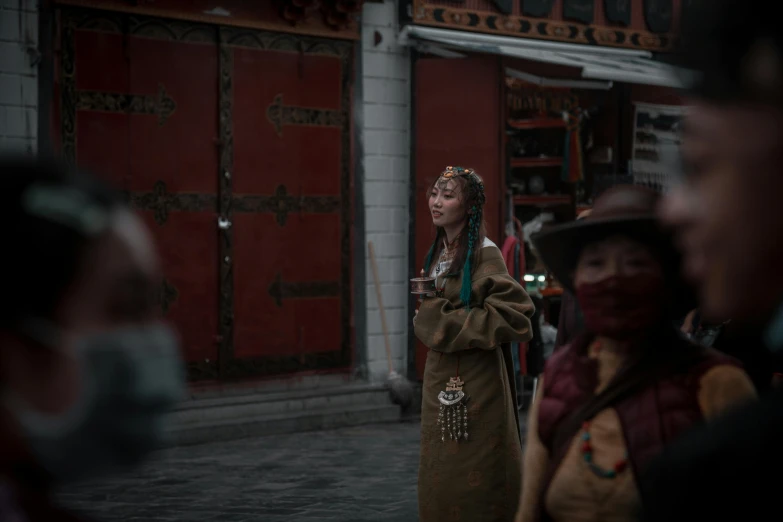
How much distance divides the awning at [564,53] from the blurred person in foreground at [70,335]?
10.0 m

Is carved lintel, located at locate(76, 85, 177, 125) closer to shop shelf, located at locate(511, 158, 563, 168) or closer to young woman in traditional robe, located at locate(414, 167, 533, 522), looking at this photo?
young woman in traditional robe, located at locate(414, 167, 533, 522)

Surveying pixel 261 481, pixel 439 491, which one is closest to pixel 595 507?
pixel 439 491

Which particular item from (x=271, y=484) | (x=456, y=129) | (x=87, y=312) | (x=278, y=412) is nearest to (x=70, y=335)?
(x=87, y=312)

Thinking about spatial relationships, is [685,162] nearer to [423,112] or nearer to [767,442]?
[767,442]

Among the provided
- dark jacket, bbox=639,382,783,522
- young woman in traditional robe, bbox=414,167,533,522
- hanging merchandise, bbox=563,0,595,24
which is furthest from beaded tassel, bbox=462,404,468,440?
hanging merchandise, bbox=563,0,595,24

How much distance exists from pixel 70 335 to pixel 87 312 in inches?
1.6

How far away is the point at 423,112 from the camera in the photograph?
1222 centimetres

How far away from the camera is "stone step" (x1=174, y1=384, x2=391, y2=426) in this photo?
1045 cm

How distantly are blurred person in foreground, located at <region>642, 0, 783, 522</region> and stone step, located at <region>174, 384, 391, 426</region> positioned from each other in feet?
28.8

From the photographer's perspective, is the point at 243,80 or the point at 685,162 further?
the point at 243,80

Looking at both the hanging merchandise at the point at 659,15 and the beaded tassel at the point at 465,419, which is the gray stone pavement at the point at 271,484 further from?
the hanging merchandise at the point at 659,15

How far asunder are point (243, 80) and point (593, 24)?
507 cm

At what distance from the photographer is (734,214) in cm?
164

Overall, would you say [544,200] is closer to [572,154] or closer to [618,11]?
[572,154]
